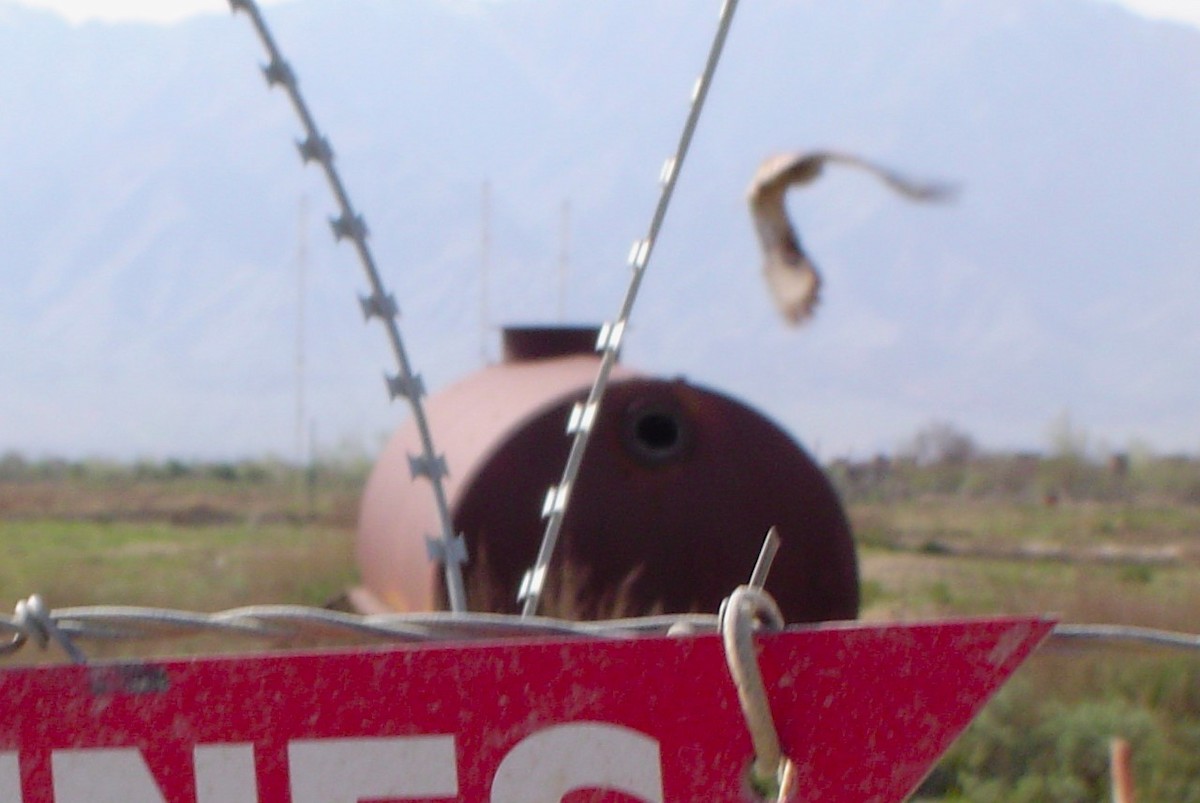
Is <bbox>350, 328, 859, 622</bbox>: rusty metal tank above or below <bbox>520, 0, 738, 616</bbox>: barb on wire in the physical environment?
below

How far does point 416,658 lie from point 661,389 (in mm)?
5427

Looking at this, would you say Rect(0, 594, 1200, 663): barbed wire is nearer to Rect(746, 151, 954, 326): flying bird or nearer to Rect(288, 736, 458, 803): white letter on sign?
Rect(288, 736, 458, 803): white letter on sign

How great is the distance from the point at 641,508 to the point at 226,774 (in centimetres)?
527

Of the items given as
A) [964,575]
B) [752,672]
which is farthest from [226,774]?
[964,575]

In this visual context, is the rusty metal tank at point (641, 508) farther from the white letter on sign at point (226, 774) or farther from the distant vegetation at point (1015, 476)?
the distant vegetation at point (1015, 476)

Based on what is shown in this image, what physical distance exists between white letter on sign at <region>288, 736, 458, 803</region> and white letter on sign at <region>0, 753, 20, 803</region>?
0.92ft

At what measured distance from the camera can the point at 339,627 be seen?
171 cm

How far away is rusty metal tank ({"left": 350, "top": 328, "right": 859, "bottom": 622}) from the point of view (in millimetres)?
6801

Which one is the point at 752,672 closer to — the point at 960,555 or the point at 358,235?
the point at 358,235

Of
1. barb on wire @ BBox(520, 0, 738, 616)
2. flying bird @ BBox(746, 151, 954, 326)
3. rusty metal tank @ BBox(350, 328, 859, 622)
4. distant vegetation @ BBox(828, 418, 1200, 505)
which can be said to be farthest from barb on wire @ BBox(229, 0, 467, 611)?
distant vegetation @ BBox(828, 418, 1200, 505)

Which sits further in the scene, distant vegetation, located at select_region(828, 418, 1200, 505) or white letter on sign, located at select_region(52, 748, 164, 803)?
distant vegetation, located at select_region(828, 418, 1200, 505)

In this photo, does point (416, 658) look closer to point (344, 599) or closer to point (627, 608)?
point (627, 608)

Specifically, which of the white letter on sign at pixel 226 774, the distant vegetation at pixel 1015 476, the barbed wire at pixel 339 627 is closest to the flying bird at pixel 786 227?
the barbed wire at pixel 339 627

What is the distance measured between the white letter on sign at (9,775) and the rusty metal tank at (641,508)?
476 cm
